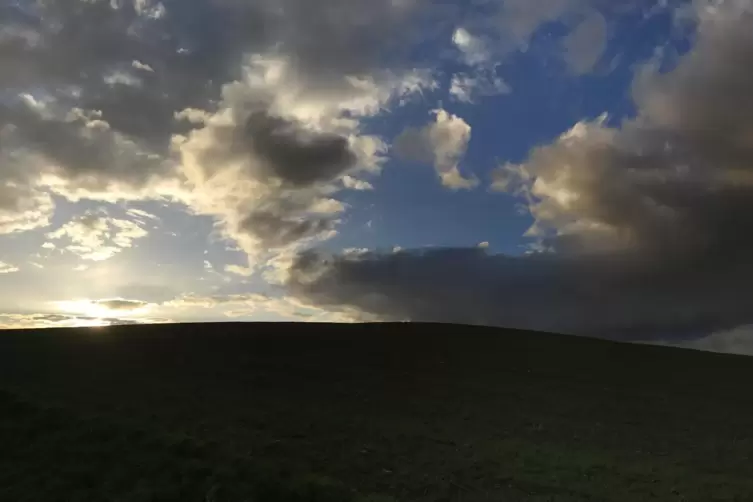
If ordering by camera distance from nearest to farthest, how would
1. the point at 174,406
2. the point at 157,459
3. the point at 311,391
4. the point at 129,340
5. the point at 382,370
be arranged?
the point at 157,459
the point at 174,406
the point at 311,391
the point at 382,370
the point at 129,340

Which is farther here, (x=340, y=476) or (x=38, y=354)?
(x=38, y=354)

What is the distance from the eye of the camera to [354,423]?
1096 inches

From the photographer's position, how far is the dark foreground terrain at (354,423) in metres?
20.6

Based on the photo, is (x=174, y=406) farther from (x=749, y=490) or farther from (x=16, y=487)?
(x=749, y=490)

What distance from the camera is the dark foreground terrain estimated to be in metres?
20.6

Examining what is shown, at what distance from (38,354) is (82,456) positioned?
22716 millimetres

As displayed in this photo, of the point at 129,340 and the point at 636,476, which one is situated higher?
the point at 129,340

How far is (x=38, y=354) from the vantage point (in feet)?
137

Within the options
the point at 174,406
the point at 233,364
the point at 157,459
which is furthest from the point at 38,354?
the point at 157,459

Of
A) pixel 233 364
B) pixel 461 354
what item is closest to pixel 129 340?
pixel 233 364

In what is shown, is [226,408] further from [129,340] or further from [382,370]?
[129,340]

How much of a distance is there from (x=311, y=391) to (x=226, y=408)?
5.96m

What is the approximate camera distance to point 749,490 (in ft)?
70.7

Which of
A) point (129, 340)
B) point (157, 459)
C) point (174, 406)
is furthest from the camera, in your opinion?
point (129, 340)
